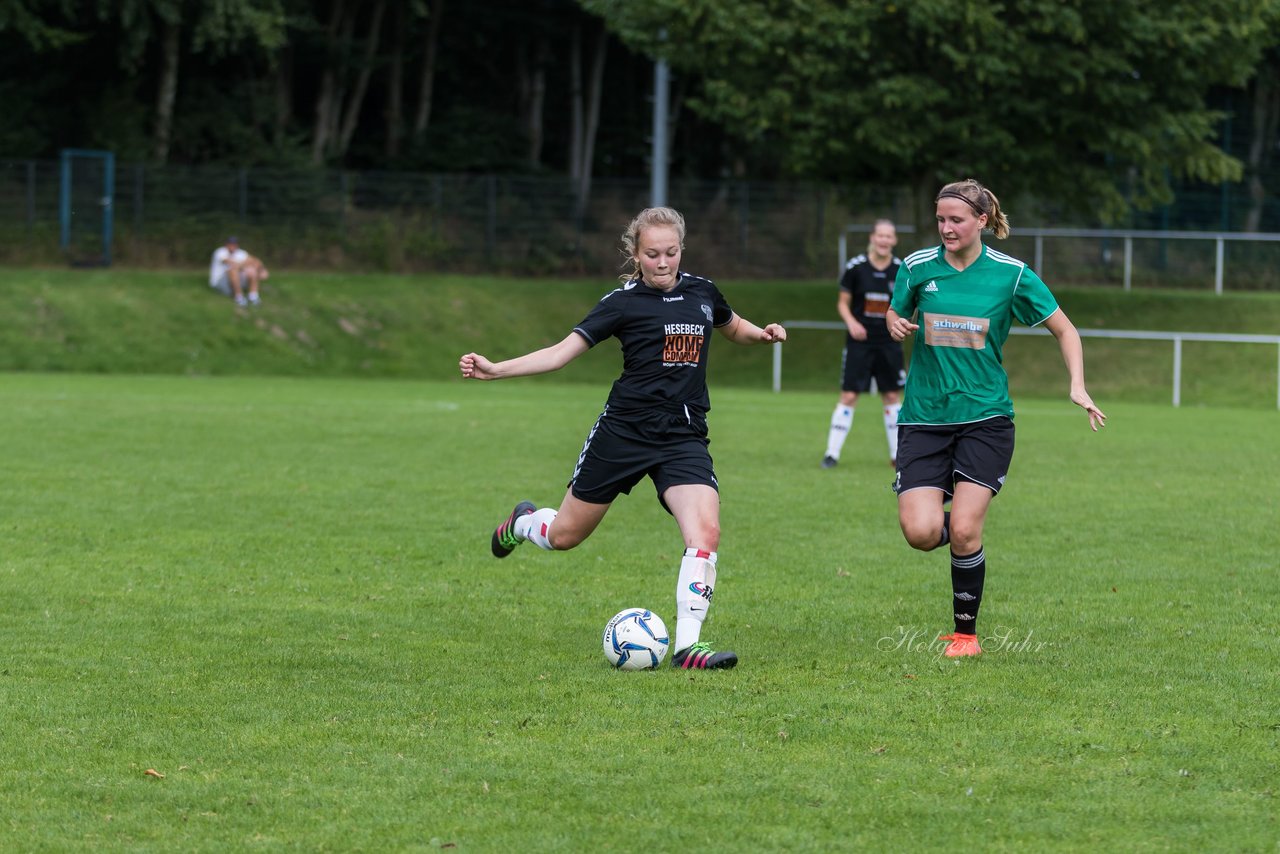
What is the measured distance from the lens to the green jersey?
7.05 metres

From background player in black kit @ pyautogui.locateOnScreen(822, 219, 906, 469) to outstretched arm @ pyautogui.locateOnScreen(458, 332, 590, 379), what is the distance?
8248 millimetres

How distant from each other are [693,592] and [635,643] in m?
0.33

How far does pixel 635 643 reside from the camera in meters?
6.63

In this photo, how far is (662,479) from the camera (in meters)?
6.96

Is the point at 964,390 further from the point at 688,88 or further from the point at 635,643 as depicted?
the point at 688,88

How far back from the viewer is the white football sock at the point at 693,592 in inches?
266

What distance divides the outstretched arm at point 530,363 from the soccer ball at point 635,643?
1077 millimetres

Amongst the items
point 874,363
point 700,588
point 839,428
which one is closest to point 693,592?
point 700,588

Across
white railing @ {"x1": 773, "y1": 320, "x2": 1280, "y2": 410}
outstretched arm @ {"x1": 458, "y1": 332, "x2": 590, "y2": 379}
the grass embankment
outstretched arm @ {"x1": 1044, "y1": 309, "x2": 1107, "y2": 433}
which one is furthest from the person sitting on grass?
Answer: outstretched arm @ {"x1": 1044, "y1": 309, "x2": 1107, "y2": 433}

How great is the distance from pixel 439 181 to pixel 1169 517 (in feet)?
90.6

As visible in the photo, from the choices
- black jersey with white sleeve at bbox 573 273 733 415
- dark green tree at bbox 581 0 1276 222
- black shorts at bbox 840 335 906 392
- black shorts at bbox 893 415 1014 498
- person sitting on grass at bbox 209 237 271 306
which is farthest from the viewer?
person sitting on grass at bbox 209 237 271 306

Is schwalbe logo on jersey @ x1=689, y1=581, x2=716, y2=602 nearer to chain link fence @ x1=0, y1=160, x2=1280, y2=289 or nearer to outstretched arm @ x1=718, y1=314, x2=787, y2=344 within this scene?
outstretched arm @ x1=718, y1=314, x2=787, y2=344

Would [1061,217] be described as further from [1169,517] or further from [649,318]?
[649,318]

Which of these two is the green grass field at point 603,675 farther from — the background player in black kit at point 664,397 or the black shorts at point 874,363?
the black shorts at point 874,363
